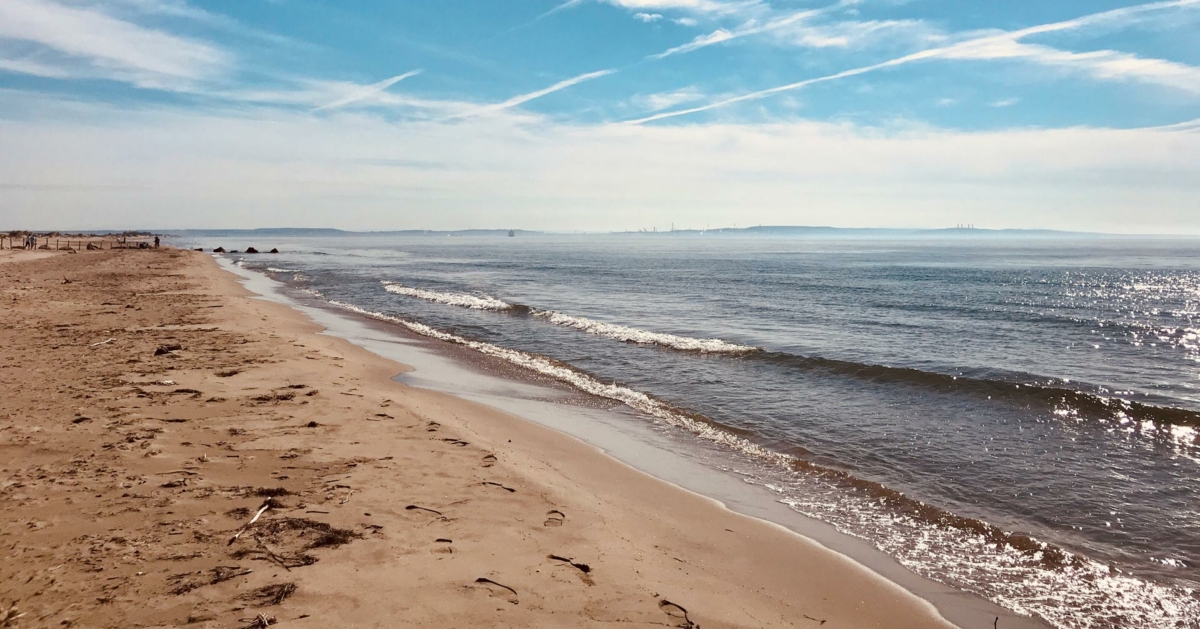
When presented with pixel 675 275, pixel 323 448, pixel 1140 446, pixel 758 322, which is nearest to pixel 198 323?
pixel 323 448

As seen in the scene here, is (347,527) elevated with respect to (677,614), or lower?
elevated

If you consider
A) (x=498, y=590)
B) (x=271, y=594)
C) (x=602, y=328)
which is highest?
(x=602, y=328)

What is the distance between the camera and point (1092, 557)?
6215mm

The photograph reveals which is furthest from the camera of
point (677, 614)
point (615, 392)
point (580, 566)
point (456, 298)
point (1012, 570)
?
point (456, 298)

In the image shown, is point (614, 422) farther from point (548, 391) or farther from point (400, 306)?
point (400, 306)

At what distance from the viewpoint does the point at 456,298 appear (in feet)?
105

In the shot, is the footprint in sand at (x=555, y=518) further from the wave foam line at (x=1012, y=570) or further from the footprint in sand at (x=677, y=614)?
the wave foam line at (x=1012, y=570)

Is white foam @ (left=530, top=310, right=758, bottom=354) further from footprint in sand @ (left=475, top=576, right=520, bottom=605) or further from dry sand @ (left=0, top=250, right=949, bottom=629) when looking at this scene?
footprint in sand @ (left=475, top=576, right=520, bottom=605)

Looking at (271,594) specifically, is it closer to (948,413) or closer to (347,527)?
(347,527)

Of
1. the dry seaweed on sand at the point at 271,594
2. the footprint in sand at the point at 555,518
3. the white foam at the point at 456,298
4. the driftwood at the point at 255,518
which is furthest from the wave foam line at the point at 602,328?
the dry seaweed on sand at the point at 271,594

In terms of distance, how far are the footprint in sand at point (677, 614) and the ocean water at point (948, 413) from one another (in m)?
2.74

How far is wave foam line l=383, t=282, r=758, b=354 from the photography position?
1786 centimetres

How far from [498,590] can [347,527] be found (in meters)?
1.60

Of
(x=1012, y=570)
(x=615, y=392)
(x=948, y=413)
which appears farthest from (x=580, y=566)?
(x=948, y=413)
